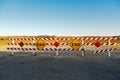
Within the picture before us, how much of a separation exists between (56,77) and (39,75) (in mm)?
885

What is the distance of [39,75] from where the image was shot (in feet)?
37.0

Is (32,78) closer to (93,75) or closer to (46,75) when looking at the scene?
(46,75)

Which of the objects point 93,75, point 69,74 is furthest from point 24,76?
point 93,75

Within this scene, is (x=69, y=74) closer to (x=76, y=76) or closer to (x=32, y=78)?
(x=76, y=76)

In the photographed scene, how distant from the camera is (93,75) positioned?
11164 mm

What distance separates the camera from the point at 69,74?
37.5 feet

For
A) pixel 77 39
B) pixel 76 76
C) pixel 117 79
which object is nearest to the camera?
pixel 117 79

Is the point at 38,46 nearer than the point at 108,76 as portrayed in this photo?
No

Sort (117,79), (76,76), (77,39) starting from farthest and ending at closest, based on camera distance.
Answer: (77,39)
(76,76)
(117,79)

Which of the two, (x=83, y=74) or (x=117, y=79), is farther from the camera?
(x=83, y=74)

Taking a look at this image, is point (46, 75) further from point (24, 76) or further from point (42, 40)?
point (42, 40)

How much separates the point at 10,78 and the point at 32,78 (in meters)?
0.81

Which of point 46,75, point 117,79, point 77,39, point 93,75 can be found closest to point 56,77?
point 46,75

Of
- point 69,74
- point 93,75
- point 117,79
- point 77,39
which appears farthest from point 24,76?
point 77,39
